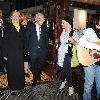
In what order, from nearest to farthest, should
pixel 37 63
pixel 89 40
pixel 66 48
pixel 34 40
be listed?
pixel 89 40 < pixel 66 48 < pixel 34 40 < pixel 37 63

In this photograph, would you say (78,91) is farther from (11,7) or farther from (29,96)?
(11,7)

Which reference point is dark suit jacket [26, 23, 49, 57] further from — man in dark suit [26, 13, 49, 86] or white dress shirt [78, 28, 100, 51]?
white dress shirt [78, 28, 100, 51]

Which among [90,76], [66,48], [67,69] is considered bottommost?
[67,69]

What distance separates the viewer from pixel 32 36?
7.39m

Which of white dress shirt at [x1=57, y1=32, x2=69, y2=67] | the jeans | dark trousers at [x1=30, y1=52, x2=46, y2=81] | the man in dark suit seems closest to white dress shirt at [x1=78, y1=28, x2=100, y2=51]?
the jeans

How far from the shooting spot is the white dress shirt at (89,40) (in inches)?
219

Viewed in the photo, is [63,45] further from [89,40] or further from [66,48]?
[89,40]

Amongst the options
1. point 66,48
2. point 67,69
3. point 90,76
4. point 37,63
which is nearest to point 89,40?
point 90,76

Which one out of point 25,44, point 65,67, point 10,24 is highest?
point 10,24

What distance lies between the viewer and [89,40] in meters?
5.65

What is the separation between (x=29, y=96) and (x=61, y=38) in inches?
64.5

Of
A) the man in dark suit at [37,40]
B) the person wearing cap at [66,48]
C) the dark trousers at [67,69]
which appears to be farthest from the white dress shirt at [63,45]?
the man in dark suit at [37,40]

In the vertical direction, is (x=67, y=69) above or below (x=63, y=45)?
below

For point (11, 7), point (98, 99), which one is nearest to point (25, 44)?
point (98, 99)
